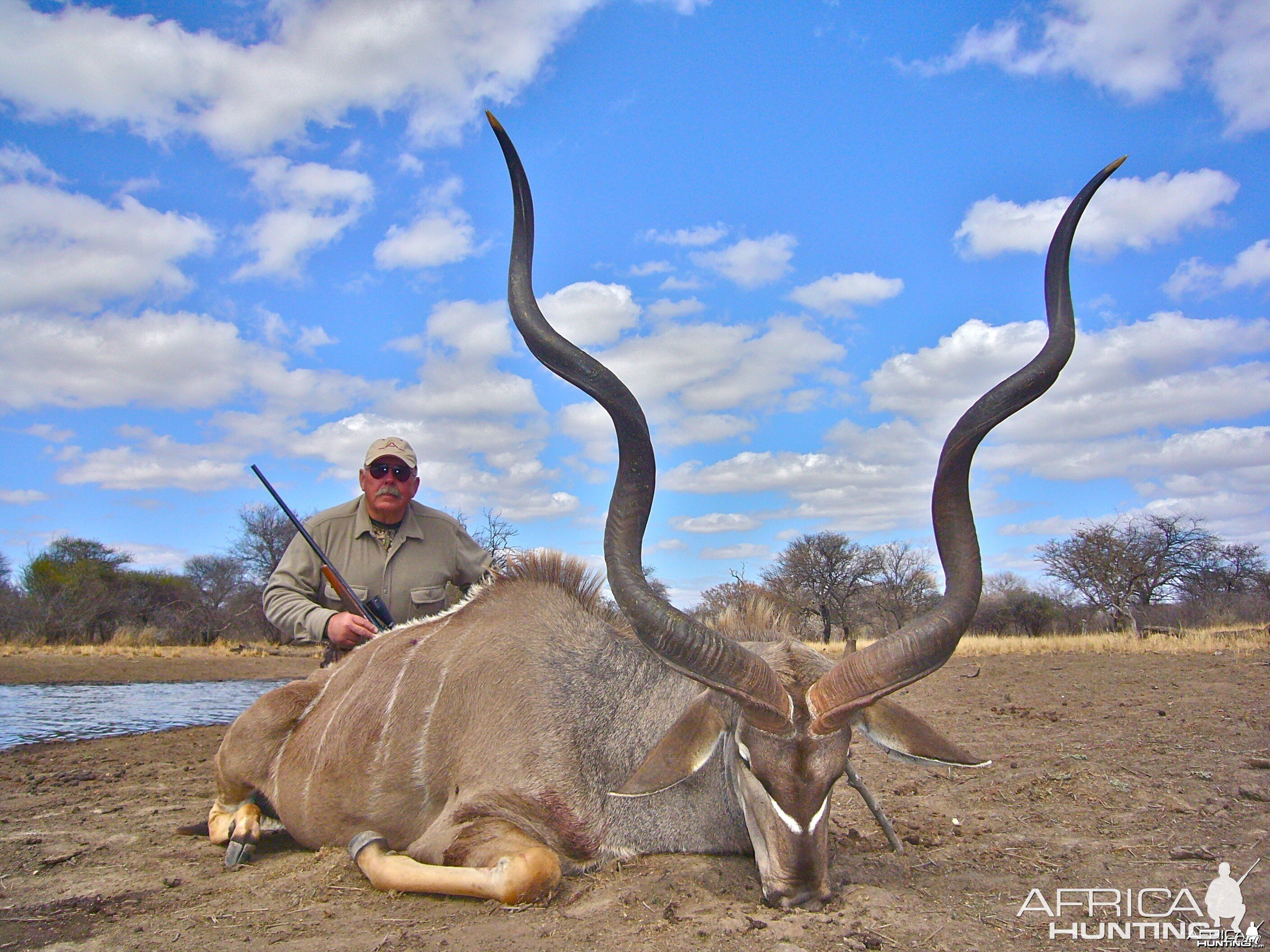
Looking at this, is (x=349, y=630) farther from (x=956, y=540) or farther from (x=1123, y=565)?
(x=1123, y=565)

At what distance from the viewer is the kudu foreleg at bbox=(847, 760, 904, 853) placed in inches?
155

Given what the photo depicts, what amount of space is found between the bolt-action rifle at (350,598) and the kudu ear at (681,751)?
277 cm

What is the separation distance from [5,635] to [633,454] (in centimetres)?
3069

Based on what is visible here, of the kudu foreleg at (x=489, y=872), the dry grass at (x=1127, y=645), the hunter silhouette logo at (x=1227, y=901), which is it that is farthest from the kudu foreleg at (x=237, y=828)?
the dry grass at (x=1127, y=645)


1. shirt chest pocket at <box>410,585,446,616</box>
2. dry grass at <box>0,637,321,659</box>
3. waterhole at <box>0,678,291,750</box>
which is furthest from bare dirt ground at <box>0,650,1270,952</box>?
dry grass at <box>0,637,321,659</box>

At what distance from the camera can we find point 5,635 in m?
26.5

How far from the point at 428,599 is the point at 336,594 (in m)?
0.65

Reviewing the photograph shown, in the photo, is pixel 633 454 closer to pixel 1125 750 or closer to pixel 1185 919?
pixel 1185 919

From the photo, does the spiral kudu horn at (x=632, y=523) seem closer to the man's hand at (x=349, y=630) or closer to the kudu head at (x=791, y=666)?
the kudu head at (x=791, y=666)

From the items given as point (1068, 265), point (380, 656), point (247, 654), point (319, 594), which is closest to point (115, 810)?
point (319, 594)

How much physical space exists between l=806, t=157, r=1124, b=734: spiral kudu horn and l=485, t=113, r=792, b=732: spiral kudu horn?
26 centimetres

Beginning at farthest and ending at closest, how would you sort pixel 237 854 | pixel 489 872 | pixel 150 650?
pixel 150 650 < pixel 237 854 < pixel 489 872

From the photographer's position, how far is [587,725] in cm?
412

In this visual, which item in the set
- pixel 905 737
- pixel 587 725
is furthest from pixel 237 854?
pixel 905 737
